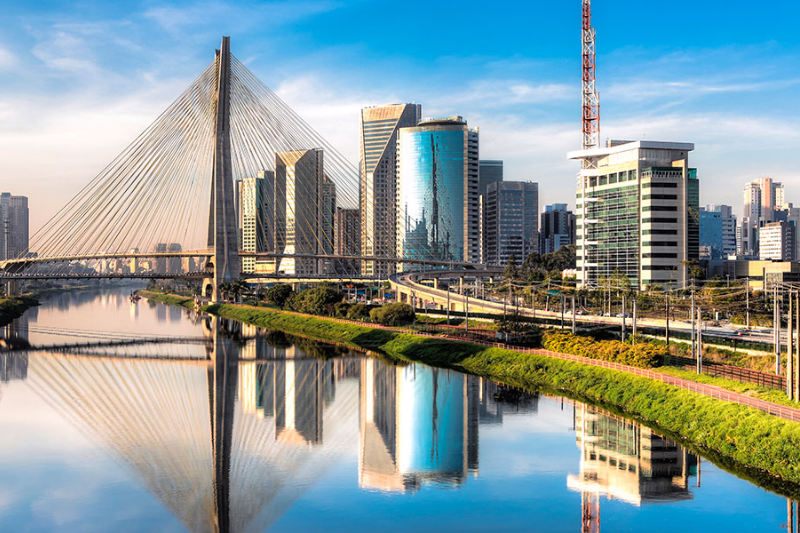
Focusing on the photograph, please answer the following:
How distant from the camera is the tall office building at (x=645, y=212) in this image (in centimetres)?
7525

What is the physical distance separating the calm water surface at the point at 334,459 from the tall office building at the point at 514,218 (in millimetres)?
136484

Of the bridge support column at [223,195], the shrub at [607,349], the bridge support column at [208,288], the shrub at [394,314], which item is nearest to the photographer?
the shrub at [607,349]

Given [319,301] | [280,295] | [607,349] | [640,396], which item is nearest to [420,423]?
[640,396]

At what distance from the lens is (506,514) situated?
923 inches

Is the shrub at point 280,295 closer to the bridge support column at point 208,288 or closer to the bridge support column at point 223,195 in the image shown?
the bridge support column at point 223,195

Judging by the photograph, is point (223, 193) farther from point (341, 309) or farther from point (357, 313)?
point (357, 313)

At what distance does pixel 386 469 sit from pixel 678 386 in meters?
13.8

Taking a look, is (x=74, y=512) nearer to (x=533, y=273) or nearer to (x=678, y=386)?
(x=678, y=386)

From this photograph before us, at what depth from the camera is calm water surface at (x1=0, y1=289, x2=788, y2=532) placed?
23469 millimetres

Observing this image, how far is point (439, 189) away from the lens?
157875 millimetres

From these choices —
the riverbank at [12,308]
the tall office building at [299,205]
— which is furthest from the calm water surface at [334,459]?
the tall office building at [299,205]

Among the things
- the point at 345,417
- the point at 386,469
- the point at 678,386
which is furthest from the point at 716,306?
the point at 386,469

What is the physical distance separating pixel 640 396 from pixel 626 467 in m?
8.19

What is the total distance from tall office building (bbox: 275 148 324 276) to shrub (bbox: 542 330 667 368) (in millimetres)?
101595
